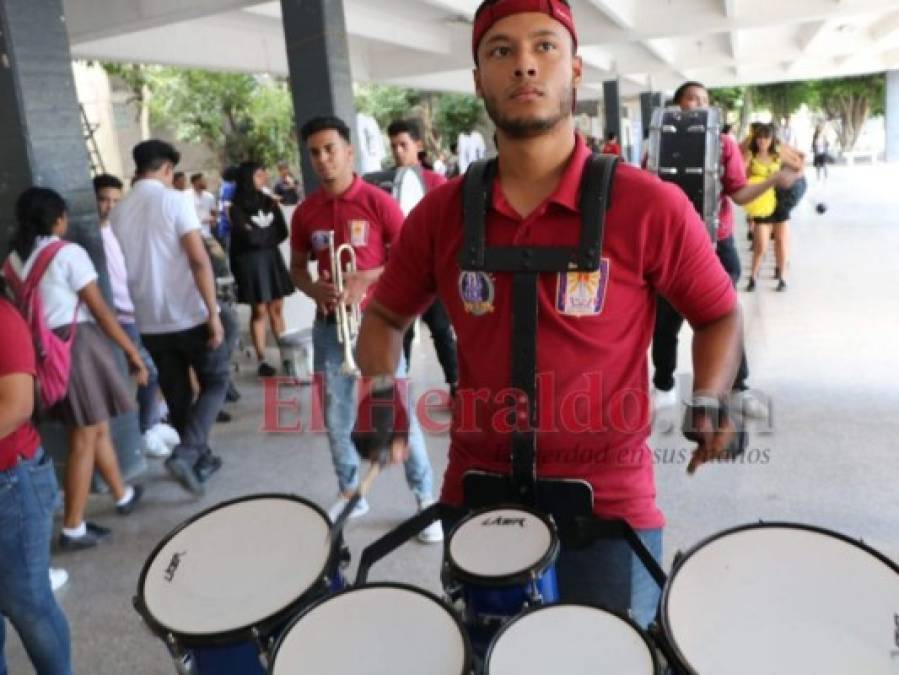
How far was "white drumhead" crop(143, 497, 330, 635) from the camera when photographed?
1312 mm

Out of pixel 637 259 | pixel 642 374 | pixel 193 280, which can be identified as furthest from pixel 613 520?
pixel 193 280

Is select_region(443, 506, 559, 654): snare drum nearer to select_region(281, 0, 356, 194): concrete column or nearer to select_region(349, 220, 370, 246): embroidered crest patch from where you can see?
select_region(349, 220, 370, 246): embroidered crest patch

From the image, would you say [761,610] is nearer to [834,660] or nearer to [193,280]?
[834,660]

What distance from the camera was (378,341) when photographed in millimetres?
1827

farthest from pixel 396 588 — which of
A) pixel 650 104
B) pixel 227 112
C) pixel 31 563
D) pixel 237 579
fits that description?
pixel 227 112

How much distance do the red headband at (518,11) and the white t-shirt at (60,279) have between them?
97.2 inches

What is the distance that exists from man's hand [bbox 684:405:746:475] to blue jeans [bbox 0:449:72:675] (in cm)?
179

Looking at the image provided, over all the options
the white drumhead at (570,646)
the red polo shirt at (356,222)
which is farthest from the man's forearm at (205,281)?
the white drumhead at (570,646)

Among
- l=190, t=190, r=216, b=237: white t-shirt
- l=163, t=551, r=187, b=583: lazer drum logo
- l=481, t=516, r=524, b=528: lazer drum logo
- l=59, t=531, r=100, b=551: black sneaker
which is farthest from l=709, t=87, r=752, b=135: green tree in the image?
l=163, t=551, r=187, b=583: lazer drum logo

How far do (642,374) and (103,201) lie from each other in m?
4.37

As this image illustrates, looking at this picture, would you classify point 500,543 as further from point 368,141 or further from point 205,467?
point 368,141

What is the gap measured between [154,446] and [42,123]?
76.0 inches

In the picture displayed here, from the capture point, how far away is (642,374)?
160cm

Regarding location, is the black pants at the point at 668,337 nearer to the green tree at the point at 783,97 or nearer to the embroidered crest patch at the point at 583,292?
the embroidered crest patch at the point at 583,292
